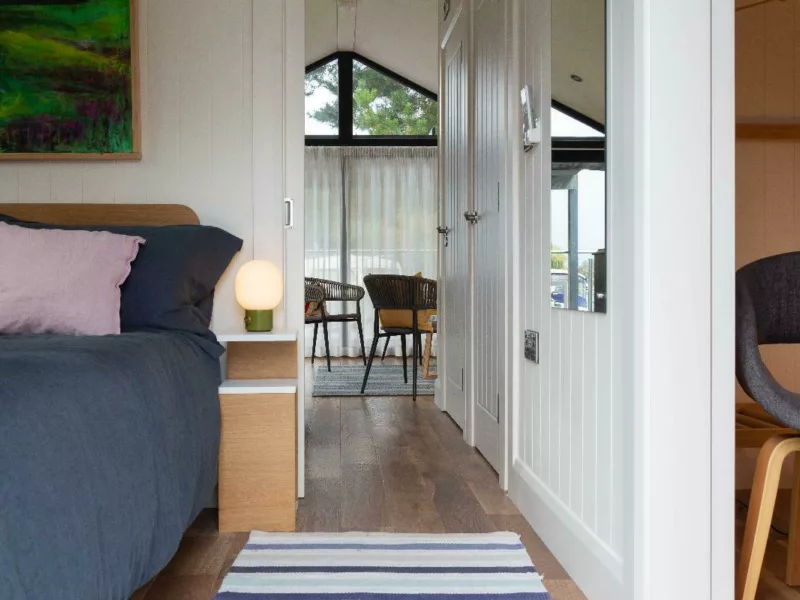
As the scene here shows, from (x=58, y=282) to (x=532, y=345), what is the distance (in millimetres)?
1463

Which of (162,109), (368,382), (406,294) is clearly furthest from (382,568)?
(368,382)

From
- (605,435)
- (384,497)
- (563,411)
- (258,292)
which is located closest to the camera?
(605,435)

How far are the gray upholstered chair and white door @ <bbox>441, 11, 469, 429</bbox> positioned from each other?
1.93m

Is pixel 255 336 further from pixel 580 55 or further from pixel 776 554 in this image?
pixel 776 554

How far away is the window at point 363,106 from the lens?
7344 millimetres

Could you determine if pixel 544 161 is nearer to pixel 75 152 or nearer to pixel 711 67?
pixel 711 67

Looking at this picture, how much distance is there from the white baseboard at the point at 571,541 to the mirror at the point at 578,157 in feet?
A: 1.88

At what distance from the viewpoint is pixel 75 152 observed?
254 centimetres

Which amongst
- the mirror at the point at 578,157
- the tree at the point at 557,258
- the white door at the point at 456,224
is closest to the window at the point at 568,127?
the mirror at the point at 578,157

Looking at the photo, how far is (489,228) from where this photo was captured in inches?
117

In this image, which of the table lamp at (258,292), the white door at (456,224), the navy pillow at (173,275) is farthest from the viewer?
the white door at (456,224)

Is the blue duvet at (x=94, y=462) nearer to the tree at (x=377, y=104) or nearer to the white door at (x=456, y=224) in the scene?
the white door at (x=456, y=224)

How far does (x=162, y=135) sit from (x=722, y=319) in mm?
2058

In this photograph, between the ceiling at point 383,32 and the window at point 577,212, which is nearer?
the window at point 577,212
